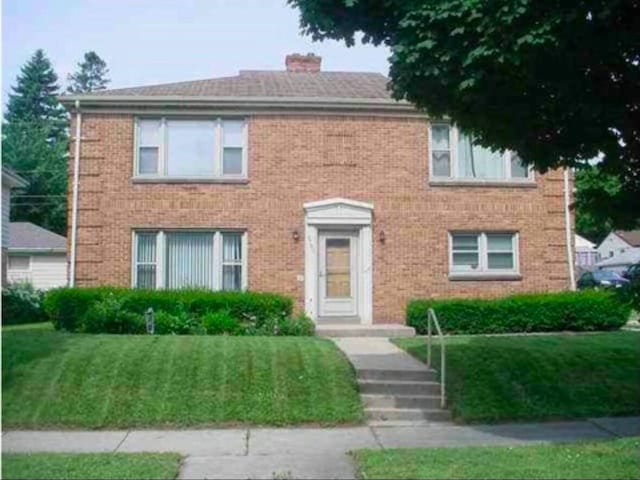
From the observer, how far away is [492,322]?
16875 millimetres

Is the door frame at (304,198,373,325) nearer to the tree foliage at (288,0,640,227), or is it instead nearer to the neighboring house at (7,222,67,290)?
the tree foliage at (288,0,640,227)

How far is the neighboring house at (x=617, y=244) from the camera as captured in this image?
64312mm

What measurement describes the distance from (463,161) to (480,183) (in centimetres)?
72

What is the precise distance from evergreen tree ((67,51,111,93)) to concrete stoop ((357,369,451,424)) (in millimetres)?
80222

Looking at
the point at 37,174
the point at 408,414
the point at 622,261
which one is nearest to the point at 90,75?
the point at 37,174

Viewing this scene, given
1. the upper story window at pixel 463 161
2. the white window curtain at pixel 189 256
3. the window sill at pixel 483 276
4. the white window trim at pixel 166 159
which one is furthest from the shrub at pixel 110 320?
the upper story window at pixel 463 161

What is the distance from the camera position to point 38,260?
3691 cm

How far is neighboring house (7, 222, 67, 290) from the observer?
119ft

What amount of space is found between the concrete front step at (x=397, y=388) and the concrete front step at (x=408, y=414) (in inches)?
17.4

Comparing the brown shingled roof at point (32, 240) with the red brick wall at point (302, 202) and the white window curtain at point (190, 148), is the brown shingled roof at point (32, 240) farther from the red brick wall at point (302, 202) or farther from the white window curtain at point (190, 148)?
the white window curtain at point (190, 148)

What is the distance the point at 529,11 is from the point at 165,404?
624 centimetres

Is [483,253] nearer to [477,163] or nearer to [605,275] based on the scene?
[477,163]

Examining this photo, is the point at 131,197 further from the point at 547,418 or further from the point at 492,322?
the point at 547,418

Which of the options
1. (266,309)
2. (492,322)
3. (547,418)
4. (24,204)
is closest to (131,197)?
(266,309)
